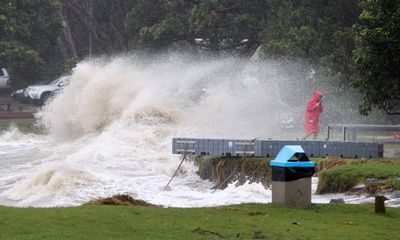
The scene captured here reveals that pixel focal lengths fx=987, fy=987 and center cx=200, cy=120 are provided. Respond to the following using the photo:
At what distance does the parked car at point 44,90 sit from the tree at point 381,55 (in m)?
36.2

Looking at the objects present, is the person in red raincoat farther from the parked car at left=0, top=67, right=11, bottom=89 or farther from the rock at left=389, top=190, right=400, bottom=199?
the parked car at left=0, top=67, right=11, bottom=89

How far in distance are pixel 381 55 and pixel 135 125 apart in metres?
23.5

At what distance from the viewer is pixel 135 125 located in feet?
132

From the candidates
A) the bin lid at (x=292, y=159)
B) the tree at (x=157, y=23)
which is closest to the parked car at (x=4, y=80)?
the tree at (x=157, y=23)

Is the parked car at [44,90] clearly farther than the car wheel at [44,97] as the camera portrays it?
No

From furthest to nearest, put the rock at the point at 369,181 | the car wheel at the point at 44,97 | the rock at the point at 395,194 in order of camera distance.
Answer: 1. the car wheel at the point at 44,97
2. the rock at the point at 369,181
3. the rock at the point at 395,194

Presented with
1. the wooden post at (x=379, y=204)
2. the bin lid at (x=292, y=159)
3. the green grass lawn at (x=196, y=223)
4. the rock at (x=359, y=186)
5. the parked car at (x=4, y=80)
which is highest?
the parked car at (x=4, y=80)

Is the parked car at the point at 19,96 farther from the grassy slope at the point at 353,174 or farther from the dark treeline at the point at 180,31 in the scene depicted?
the grassy slope at the point at 353,174

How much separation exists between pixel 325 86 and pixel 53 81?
64.9ft

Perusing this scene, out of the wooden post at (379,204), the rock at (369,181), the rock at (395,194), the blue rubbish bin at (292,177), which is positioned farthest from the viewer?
the rock at (369,181)

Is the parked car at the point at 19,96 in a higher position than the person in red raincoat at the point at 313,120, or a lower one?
higher

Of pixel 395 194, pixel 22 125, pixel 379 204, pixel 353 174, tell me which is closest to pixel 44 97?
pixel 22 125

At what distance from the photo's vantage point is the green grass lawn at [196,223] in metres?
12.4

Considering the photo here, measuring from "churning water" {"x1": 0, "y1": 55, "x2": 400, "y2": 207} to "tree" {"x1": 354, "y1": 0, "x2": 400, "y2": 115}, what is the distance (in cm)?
714
